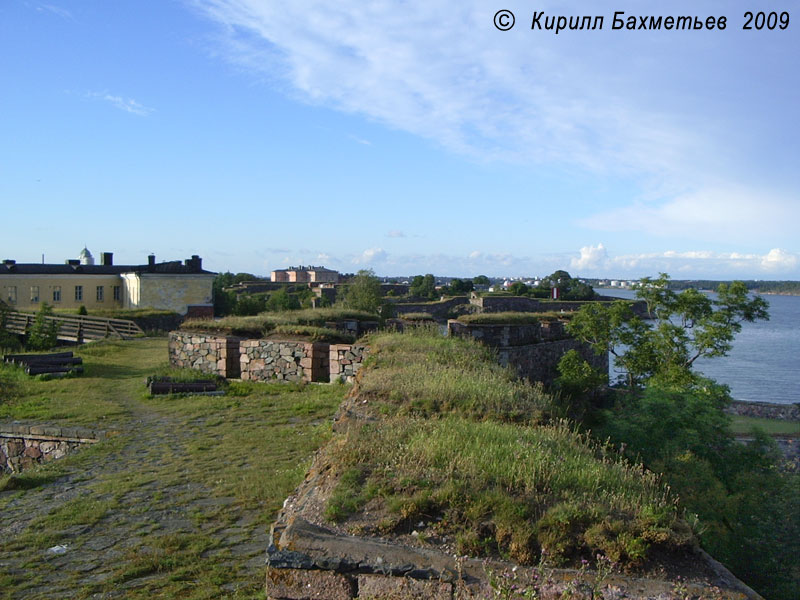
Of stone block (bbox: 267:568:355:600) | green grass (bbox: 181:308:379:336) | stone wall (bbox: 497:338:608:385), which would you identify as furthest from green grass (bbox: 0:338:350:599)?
stone wall (bbox: 497:338:608:385)

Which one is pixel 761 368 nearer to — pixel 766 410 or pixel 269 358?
pixel 766 410

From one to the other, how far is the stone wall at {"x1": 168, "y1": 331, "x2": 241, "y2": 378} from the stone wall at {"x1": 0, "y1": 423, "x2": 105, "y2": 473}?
14.9 ft

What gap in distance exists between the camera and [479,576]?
277cm

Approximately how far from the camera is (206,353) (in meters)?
13.1

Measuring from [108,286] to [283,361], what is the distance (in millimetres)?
25765

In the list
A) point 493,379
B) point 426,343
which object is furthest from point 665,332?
point 493,379

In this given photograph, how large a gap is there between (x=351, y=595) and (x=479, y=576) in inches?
24.0

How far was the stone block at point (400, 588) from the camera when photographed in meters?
2.76

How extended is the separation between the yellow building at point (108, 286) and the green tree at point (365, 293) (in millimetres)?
7536

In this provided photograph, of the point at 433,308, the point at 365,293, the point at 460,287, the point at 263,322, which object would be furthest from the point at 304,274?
the point at 263,322

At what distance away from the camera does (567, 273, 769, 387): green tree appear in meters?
20.2

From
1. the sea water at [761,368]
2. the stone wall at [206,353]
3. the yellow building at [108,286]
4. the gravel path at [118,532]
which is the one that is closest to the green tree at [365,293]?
the yellow building at [108,286]

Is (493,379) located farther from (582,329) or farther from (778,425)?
(778,425)

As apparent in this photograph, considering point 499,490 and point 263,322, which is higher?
point 263,322
